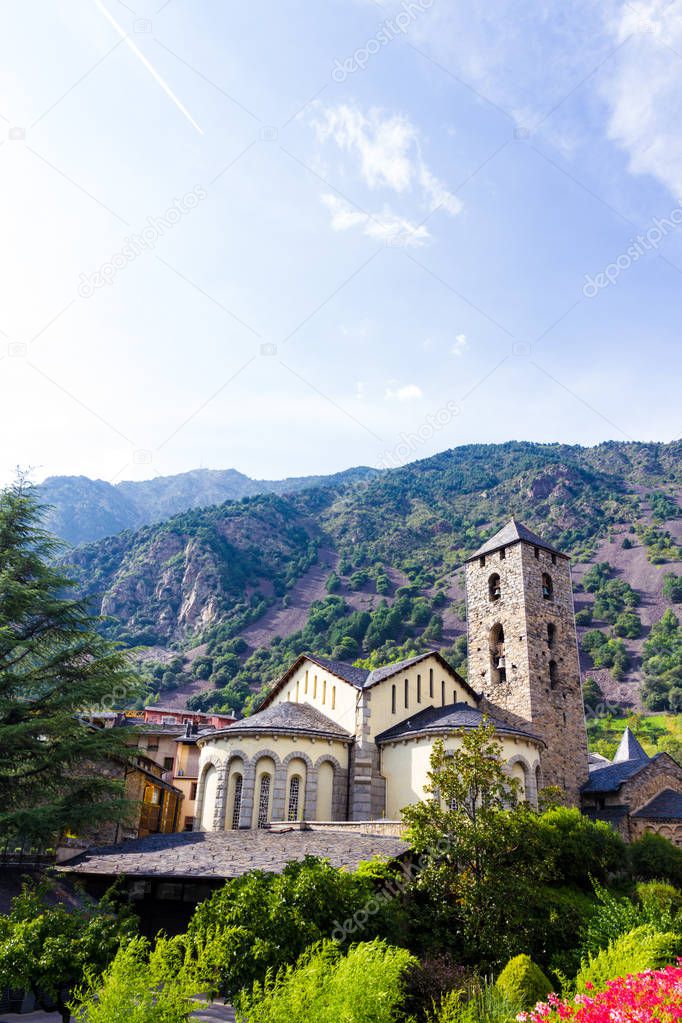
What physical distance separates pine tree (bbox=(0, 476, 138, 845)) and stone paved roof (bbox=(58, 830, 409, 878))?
168 centimetres

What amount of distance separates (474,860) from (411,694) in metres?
15.3

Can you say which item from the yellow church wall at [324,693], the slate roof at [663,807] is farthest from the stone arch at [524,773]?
the yellow church wall at [324,693]

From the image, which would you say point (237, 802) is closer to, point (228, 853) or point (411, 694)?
point (228, 853)

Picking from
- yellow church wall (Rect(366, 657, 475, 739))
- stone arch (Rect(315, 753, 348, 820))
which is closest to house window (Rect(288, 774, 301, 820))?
stone arch (Rect(315, 753, 348, 820))

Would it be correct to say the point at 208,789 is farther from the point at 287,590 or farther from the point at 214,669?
the point at 287,590

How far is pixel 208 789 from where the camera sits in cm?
3222

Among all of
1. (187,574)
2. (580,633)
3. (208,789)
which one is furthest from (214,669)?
(208,789)

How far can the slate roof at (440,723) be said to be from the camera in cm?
2971

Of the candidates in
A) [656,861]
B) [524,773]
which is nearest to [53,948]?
[524,773]

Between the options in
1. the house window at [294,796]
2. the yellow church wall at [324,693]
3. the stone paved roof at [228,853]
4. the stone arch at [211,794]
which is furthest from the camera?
the yellow church wall at [324,693]

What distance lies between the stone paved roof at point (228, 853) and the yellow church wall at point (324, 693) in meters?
7.33

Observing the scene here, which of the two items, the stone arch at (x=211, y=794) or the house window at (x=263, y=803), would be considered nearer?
the house window at (x=263, y=803)

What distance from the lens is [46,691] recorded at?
25250mm

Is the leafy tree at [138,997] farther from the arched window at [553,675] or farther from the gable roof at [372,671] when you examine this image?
the arched window at [553,675]
